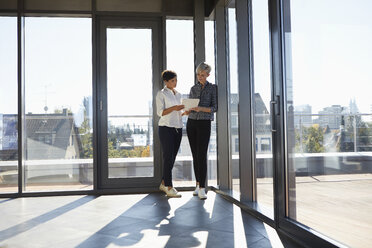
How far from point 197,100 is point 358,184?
219cm

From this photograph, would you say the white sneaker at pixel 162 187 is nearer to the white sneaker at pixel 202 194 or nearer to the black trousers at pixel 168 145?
the black trousers at pixel 168 145

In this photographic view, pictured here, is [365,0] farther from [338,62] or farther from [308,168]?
[308,168]

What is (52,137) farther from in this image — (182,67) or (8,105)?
(182,67)

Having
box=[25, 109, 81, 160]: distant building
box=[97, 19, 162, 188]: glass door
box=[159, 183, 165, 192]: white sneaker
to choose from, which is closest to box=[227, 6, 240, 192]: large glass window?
Result: box=[159, 183, 165, 192]: white sneaker

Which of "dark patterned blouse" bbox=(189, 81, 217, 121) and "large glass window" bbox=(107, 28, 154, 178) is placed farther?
"large glass window" bbox=(107, 28, 154, 178)

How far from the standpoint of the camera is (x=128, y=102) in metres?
4.67

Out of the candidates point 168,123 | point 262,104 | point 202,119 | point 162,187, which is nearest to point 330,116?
point 262,104

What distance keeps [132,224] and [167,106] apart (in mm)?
1608

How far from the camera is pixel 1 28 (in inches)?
178

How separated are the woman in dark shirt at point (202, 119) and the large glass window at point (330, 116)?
1.46 metres

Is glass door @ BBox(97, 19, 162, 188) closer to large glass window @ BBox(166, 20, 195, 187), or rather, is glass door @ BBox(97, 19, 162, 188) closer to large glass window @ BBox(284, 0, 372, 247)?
large glass window @ BBox(166, 20, 195, 187)

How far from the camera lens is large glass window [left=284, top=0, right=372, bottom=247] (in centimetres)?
178

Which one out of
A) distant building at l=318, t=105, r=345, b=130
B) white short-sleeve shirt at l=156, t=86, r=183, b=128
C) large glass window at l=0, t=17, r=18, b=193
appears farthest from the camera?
large glass window at l=0, t=17, r=18, b=193

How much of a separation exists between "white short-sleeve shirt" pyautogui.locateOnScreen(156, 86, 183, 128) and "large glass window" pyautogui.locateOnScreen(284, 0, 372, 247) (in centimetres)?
176
